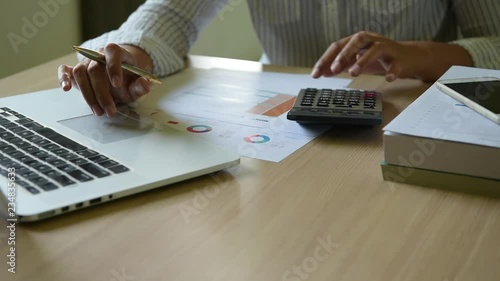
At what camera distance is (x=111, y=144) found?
0.71m

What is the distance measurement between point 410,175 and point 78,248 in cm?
33

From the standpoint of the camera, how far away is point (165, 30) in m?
1.15

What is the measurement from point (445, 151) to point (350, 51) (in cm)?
37

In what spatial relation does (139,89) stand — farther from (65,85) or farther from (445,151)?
(445,151)

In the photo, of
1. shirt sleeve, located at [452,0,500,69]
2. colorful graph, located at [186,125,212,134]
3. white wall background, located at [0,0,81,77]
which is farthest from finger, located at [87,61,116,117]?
white wall background, located at [0,0,81,77]

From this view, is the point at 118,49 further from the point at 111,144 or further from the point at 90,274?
the point at 90,274

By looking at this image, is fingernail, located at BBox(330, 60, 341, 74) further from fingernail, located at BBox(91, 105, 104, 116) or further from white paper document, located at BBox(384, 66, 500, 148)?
fingernail, located at BBox(91, 105, 104, 116)

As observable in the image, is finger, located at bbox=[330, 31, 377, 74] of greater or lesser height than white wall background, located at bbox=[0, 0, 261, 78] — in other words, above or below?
above

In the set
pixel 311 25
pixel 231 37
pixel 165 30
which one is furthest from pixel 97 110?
pixel 231 37

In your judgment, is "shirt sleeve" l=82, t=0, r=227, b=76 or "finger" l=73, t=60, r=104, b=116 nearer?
"finger" l=73, t=60, r=104, b=116

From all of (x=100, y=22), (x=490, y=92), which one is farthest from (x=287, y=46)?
(x=100, y=22)

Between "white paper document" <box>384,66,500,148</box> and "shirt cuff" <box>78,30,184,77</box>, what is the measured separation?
469 mm

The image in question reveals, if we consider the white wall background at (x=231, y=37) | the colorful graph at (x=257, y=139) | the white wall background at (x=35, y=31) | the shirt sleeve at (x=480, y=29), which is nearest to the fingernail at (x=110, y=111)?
the colorful graph at (x=257, y=139)

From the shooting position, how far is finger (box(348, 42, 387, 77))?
37.1 inches
